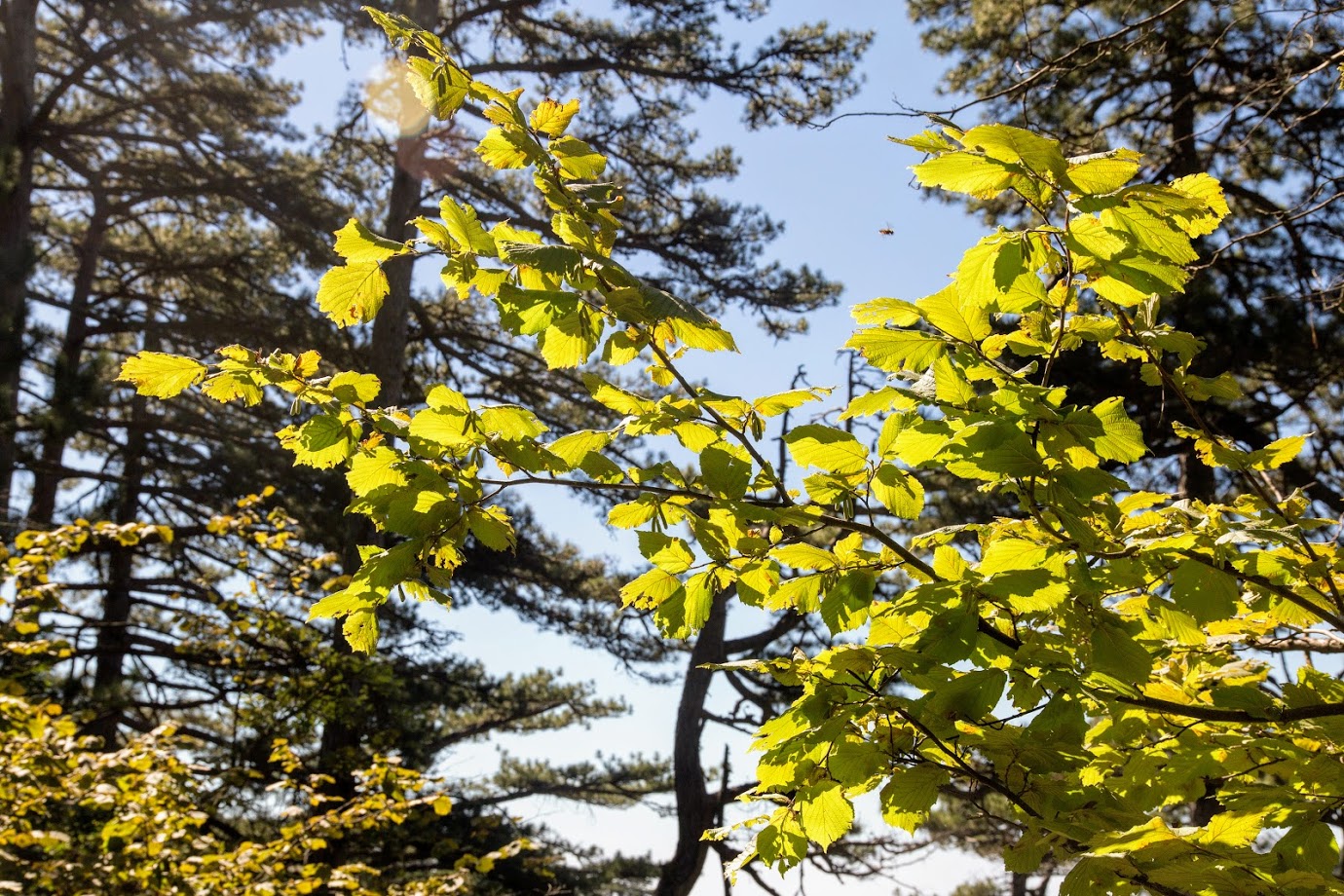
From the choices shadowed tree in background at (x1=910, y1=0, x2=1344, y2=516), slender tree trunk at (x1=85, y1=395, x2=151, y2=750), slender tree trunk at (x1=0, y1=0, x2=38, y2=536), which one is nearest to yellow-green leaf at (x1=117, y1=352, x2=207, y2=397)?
shadowed tree in background at (x1=910, y1=0, x2=1344, y2=516)

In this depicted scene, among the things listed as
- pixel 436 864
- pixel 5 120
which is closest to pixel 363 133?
pixel 5 120

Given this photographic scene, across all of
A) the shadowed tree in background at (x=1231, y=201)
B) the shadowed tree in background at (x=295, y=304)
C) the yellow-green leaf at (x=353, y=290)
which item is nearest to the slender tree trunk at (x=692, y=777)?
the shadowed tree in background at (x=295, y=304)

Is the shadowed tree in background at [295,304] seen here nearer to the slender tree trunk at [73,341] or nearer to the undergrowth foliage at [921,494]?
the slender tree trunk at [73,341]

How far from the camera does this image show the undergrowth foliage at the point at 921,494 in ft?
4.67

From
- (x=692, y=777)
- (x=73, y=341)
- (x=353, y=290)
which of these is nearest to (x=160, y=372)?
(x=353, y=290)

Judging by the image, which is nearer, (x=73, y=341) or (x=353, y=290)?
(x=353, y=290)

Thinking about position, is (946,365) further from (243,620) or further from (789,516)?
(243,620)

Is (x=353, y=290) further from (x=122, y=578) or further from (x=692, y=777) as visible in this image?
(x=122, y=578)

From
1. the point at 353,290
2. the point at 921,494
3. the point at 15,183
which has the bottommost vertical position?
the point at 921,494

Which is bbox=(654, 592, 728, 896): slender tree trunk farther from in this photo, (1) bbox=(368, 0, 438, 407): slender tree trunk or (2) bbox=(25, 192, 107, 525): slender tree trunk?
(2) bbox=(25, 192, 107, 525): slender tree trunk

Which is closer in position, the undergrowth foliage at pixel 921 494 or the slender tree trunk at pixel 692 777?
the undergrowth foliage at pixel 921 494

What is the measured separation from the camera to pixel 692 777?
8.60 metres

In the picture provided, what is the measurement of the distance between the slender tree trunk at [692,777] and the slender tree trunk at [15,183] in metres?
6.11

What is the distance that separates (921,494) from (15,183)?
34.6 feet
